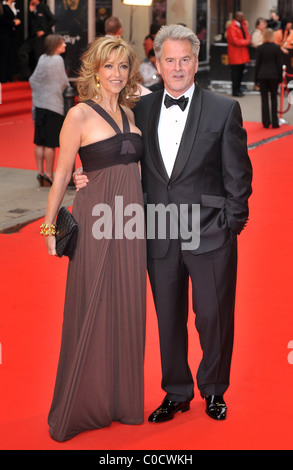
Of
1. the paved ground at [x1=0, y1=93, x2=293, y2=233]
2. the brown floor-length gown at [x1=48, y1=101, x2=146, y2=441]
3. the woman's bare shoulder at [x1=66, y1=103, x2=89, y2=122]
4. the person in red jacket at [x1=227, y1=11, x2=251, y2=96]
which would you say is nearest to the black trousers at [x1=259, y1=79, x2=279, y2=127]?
the person in red jacket at [x1=227, y1=11, x2=251, y2=96]

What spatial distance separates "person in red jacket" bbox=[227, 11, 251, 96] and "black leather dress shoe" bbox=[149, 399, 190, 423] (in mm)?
16149

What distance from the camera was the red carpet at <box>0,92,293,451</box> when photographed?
12.9 feet

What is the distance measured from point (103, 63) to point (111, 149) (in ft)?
1.37

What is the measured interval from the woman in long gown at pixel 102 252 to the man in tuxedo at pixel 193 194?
4.6 inches

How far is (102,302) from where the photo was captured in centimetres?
385

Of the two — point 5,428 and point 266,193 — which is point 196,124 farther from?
point 266,193

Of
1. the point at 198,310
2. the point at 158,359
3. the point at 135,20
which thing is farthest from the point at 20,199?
the point at 135,20

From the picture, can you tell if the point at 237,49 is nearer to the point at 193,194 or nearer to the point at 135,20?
the point at 135,20

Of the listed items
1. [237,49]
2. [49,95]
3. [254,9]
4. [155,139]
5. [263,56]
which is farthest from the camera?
[254,9]

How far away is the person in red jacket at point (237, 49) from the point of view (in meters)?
19.4

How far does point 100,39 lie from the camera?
3.88 m

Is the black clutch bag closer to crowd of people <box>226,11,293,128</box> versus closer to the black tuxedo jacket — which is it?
the black tuxedo jacket

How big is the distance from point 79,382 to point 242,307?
2264mm

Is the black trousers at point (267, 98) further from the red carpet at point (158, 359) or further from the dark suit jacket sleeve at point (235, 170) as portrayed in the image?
the dark suit jacket sleeve at point (235, 170)
